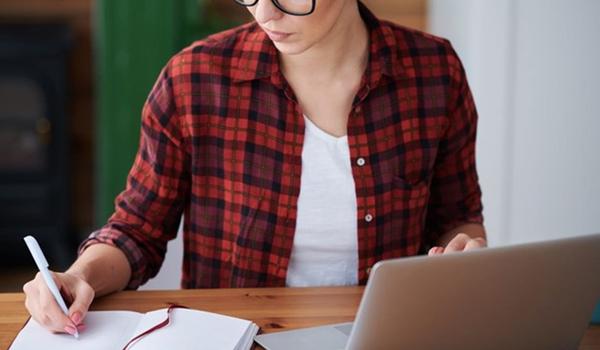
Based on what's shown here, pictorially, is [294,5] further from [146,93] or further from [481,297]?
[146,93]

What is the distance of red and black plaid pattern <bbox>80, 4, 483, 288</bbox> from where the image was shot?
5.75ft

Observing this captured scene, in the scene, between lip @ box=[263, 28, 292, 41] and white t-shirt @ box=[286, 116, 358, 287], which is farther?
white t-shirt @ box=[286, 116, 358, 287]

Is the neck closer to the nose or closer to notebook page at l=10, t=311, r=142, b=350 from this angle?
the nose

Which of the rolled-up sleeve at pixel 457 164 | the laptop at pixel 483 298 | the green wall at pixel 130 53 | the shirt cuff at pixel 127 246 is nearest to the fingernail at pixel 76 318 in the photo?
the shirt cuff at pixel 127 246

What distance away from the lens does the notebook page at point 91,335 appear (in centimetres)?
134

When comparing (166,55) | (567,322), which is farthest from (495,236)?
(567,322)

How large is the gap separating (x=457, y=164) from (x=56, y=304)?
0.85m

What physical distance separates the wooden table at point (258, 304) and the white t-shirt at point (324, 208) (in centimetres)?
16

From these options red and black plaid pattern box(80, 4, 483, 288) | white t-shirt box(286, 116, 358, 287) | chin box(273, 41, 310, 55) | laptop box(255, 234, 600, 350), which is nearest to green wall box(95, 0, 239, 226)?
red and black plaid pattern box(80, 4, 483, 288)

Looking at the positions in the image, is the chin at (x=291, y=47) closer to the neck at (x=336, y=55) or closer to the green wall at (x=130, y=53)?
the neck at (x=336, y=55)

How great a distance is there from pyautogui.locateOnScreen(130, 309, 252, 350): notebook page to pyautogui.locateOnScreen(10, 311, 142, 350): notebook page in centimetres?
2

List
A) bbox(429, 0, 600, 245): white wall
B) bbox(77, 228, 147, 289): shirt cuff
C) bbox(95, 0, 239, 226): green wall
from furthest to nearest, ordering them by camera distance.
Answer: bbox(95, 0, 239, 226): green wall → bbox(429, 0, 600, 245): white wall → bbox(77, 228, 147, 289): shirt cuff

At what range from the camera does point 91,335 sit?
4.54 ft

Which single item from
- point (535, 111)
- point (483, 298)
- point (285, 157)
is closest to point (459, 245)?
point (483, 298)
